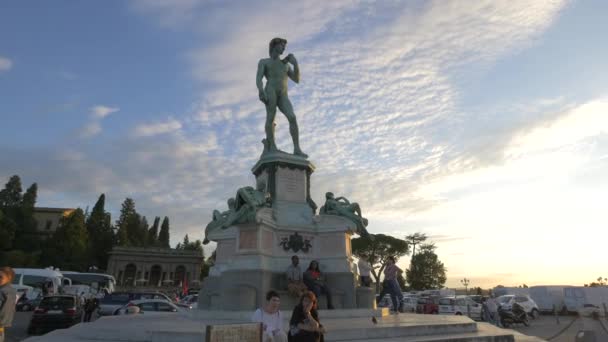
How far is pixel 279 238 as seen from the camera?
1068cm

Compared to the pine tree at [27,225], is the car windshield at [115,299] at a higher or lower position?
lower

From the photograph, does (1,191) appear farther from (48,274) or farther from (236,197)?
(236,197)

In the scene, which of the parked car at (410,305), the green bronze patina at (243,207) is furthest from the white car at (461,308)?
the green bronze patina at (243,207)

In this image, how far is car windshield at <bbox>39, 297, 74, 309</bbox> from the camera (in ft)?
45.2

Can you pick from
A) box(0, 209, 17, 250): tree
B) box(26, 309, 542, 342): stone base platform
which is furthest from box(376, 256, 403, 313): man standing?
box(0, 209, 17, 250): tree

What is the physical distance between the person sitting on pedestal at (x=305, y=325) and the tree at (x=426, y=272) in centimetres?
6171

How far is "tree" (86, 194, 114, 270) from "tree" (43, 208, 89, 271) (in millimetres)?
4381

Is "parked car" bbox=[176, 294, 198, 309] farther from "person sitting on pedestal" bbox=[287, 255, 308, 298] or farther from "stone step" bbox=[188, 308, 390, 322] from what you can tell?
"person sitting on pedestal" bbox=[287, 255, 308, 298]

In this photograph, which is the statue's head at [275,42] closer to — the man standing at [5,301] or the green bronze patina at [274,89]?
the green bronze patina at [274,89]

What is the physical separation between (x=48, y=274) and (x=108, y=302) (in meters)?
16.0

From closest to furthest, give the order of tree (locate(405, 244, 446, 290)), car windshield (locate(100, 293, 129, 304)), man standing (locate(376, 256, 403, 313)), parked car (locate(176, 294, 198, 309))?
man standing (locate(376, 256, 403, 313))
car windshield (locate(100, 293, 129, 304))
parked car (locate(176, 294, 198, 309))
tree (locate(405, 244, 446, 290))

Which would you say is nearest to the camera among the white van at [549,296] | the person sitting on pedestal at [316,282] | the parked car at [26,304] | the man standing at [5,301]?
the man standing at [5,301]

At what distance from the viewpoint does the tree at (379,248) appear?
55.6 meters

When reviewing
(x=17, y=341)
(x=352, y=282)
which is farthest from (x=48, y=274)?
(x=352, y=282)
